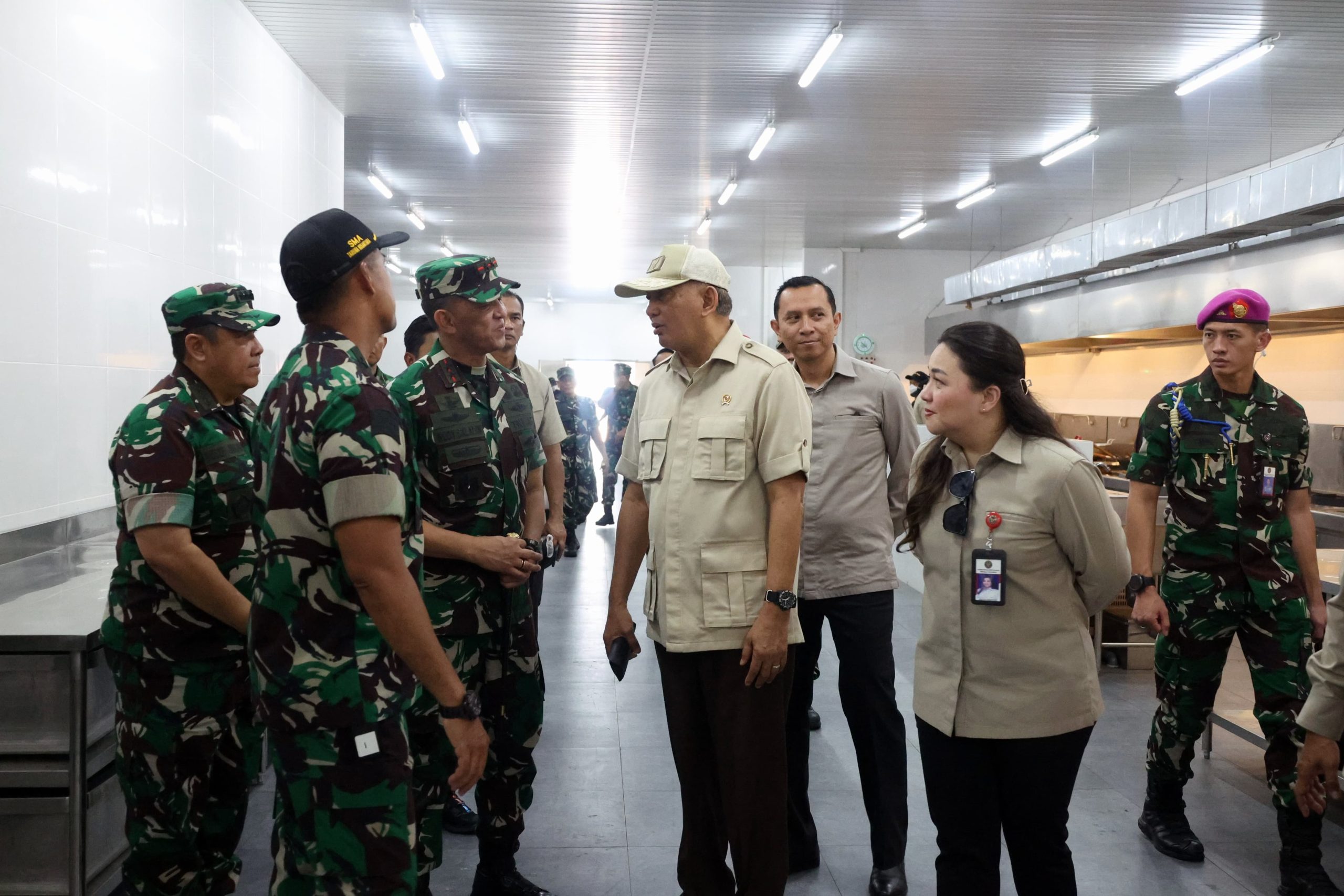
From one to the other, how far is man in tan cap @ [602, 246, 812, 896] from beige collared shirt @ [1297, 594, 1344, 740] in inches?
38.5

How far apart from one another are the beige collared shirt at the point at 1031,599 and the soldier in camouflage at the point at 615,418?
7.61 metres

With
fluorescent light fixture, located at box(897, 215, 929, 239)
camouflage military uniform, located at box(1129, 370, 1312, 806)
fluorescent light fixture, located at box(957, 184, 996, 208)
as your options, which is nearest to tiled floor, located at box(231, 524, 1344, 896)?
camouflage military uniform, located at box(1129, 370, 1312, 806)

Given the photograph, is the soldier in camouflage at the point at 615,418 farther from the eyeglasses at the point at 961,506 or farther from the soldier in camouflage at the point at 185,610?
→ the eyeglasses at the point at 961,506

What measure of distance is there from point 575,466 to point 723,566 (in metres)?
5.15

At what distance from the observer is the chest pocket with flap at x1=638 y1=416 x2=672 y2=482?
7.81ft

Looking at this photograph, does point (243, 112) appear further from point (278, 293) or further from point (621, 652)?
point (621, 652)

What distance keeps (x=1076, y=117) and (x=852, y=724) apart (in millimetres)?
7507

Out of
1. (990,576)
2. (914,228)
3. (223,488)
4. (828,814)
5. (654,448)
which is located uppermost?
(914,228)

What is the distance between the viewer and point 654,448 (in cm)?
240

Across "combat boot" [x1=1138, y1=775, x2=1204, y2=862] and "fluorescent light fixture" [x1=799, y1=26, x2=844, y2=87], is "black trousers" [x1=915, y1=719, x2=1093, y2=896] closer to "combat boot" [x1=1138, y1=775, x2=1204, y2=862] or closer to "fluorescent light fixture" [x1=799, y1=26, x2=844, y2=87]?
"combat boot" [x1=1138, y1=775, x2=1204, y2=862]

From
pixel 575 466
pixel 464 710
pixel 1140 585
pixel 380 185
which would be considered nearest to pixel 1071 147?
pixel 575 466

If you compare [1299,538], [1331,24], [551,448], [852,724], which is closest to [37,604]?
[551,448]

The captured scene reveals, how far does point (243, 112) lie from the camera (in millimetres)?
5469

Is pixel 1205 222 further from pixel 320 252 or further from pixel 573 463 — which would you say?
pixel 320 252
